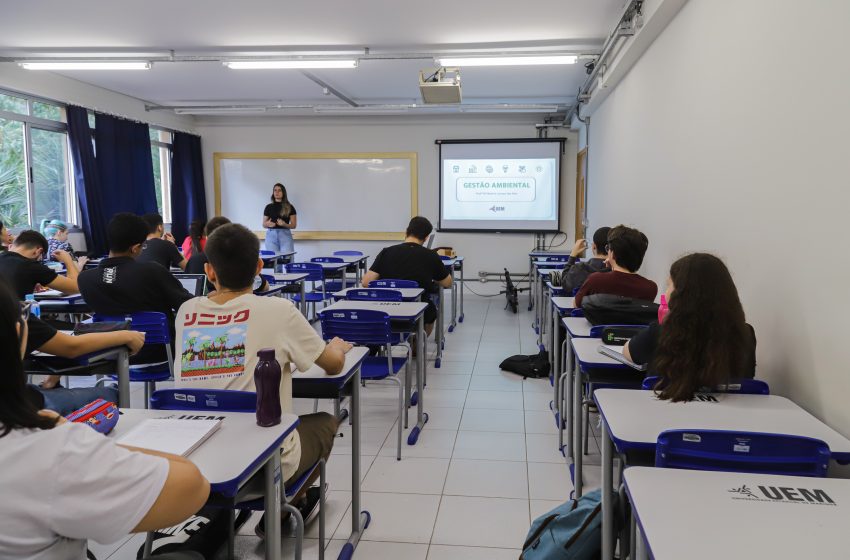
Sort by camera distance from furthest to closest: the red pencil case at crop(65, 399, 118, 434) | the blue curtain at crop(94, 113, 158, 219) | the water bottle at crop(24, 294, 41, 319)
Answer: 1. the blue curtain at crop(94, 113, 158, 219)
2. the water bottle at crop(24, 294, 41, 319)
3. the red pencil case at crop(65, 399, 118, 434)

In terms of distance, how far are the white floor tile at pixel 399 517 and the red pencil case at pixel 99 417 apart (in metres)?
1.26

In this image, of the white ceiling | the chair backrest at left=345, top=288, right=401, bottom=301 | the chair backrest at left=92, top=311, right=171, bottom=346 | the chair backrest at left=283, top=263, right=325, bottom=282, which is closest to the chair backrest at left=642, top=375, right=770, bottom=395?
the chair backrest at left=345, top=288, right=401, bottom=301

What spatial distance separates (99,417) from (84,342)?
1.10 meters

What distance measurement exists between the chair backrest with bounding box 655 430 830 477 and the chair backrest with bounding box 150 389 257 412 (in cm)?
113

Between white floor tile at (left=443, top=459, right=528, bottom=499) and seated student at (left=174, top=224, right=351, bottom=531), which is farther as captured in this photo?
white floor tile at (left=443, top=459, right=528, bottom=499)

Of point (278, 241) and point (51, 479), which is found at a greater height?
point (51, 479)

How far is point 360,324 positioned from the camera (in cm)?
342

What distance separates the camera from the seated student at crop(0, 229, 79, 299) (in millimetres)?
3758

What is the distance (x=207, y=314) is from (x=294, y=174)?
882 centimetres

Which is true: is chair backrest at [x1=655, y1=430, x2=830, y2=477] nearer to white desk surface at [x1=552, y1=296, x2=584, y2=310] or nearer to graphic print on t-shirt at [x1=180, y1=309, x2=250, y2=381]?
graphic print on t-shirt at [x1=180, y1=309, x2=250, y2=381]

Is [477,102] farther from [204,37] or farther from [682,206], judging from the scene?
[682,206]

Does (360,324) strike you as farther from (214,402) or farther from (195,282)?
(214,402)

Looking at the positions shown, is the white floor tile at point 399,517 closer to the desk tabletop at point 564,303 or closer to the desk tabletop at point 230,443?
the desk tabletop at point 230,443

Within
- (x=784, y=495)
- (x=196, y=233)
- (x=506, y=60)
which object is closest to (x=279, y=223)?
(x=196, y=233)
